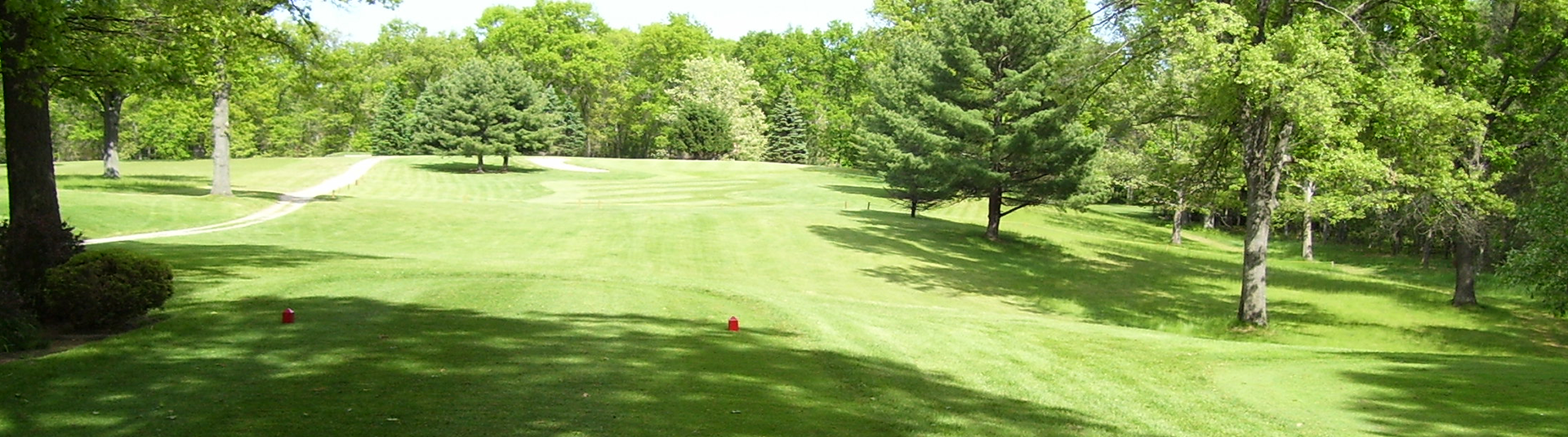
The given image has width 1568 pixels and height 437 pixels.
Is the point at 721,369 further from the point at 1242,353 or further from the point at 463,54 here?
the point at 463,54

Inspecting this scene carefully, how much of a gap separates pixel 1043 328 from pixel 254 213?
85.8 feet

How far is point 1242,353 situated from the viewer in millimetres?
14266

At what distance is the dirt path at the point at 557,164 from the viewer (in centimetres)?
7231

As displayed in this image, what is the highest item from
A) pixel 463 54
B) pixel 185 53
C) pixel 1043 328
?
pixel 463 54

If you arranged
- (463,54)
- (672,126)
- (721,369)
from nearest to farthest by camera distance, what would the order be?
(721,369), (672,126), (463,54)

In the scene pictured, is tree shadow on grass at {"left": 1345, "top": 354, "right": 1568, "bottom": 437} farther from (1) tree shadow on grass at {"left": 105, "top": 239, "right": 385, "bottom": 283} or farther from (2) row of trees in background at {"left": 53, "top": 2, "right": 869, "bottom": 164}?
(2) row of trees in background at {"left": 53, "top": 2, "right": 869, "bottom": 164}

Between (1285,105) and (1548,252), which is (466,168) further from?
(1548,252)

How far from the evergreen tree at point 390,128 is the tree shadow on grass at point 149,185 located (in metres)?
47.2

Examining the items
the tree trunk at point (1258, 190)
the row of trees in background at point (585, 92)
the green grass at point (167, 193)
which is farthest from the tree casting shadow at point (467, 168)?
the tree trunk at point (1258, 190)

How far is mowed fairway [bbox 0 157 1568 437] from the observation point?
7.61 meters

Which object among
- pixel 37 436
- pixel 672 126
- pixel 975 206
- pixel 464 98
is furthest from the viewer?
pixel 672 126

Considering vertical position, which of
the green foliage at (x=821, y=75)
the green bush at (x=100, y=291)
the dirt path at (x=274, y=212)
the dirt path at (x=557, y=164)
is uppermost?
the green foliage at (x=821, y=75)

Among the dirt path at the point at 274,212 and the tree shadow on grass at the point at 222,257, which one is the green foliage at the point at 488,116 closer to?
the dirt path at the point at 274,212

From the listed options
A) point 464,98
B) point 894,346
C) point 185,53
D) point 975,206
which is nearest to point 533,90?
point 464,98
